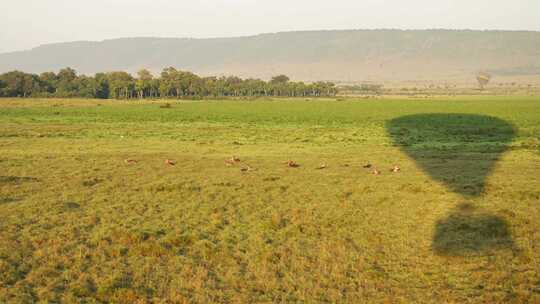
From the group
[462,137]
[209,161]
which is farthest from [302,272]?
[462,137]

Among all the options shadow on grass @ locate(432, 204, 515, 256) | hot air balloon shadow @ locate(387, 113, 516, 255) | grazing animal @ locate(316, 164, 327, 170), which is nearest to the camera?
shadow on grass @ locate(432, 204, 515, 256)

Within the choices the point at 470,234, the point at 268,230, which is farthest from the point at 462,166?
the point at 268,230

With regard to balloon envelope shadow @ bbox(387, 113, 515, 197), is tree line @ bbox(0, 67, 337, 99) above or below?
above

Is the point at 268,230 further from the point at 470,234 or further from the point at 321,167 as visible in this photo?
the point at 321,167

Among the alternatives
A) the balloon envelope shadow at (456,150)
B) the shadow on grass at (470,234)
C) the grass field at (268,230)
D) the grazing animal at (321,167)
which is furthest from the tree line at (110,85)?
the shadow on grass at (470,234)

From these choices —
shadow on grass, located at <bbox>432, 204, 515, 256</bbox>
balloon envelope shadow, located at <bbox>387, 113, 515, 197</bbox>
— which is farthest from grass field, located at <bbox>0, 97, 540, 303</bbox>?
balloon envelope shadow, located at <bbox>387, 113, 515, 197</bbox>

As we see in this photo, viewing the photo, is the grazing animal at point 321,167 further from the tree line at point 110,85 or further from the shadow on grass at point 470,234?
the tree line at point 110,85

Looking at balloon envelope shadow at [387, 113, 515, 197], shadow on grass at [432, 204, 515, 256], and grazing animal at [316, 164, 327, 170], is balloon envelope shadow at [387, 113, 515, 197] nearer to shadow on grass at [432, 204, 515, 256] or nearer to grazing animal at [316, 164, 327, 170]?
shadow on grass at [432, 204, 515, 256]

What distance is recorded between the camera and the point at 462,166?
1844cm

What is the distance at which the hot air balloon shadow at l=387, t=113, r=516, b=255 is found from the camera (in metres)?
9.58

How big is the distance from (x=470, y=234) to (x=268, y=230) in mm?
3819

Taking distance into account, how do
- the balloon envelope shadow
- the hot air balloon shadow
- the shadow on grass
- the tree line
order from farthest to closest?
the tree line < the balloon envelope shadow < the hot air balloon shadow < the shadow on grass

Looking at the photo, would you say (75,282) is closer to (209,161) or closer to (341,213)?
(341,213)

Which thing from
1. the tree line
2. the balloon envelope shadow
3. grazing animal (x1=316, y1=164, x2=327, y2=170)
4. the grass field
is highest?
the tree line
